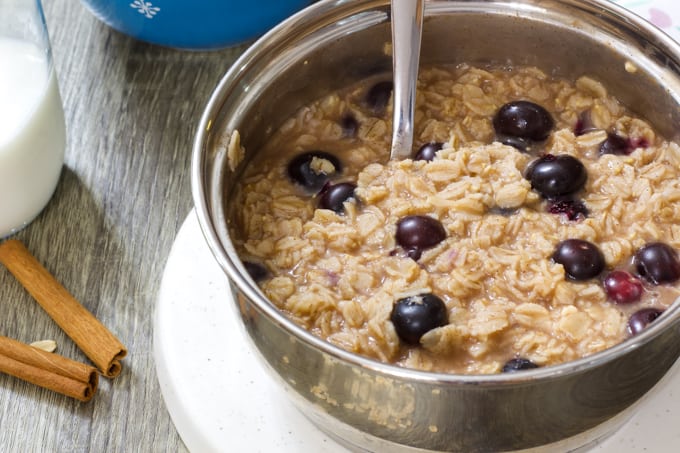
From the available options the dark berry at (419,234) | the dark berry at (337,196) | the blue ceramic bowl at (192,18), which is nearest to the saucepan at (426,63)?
the dark berry at (337,196)

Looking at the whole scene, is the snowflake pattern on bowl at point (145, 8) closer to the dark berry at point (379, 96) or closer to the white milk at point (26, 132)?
the white milk at point (26, 132)

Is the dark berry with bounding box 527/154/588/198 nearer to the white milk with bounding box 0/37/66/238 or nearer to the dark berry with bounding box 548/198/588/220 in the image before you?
the dark berry with bounding box 548/198/588/220

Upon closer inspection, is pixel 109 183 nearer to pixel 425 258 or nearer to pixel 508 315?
pixel 425 258

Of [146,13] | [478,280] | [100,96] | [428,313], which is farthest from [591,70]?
[100,96]

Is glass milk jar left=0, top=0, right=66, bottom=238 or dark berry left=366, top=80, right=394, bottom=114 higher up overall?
dark berry left=366, top=80, right=394, bottom=114

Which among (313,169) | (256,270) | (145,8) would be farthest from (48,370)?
(145,8)

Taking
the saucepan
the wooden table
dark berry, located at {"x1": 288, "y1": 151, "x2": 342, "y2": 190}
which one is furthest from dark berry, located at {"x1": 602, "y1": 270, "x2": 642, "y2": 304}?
the wooden table
